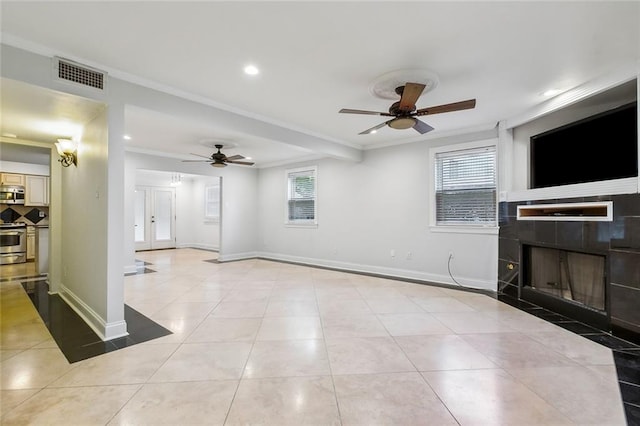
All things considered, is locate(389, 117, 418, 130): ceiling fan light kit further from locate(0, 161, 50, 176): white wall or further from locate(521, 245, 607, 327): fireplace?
locate(0, 161, 50, 176): white wall

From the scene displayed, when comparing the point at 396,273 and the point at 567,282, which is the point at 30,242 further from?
the point at 567,282

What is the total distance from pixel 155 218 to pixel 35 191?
3.19m

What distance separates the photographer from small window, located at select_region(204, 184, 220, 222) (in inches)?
378

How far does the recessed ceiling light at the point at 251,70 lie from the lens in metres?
2.77

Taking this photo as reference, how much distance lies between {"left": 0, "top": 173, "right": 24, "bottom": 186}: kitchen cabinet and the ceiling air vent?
6636 mm

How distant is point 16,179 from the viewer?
6836mm

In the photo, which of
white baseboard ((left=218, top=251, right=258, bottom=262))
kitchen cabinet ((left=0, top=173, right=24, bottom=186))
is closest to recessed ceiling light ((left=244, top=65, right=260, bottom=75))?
white baseboard ((left=218, top=251, right=258, bottom=262))

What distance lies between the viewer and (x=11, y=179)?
6773mm

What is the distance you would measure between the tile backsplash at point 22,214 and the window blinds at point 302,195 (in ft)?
19.3

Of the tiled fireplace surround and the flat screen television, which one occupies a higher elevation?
the flat screen television

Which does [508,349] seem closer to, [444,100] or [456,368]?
[456,368]

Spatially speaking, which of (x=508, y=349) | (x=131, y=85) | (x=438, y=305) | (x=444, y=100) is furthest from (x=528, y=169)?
(x=131, y=85)

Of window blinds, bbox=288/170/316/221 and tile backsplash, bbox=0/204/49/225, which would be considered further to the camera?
window blinds, bbox=288/170/316/221

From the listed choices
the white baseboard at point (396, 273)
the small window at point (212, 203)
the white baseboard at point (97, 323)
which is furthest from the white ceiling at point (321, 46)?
the small window at point (212, 203)
